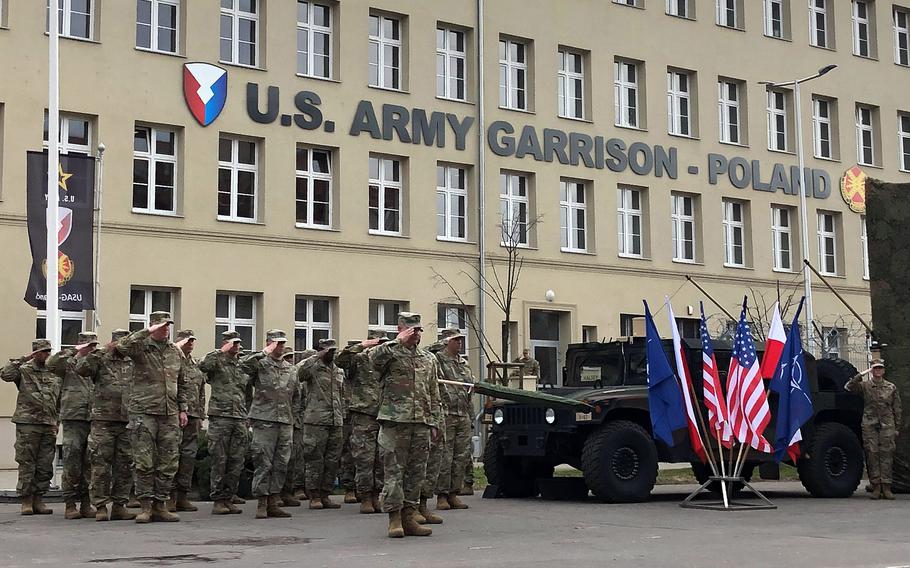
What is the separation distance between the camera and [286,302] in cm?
2828

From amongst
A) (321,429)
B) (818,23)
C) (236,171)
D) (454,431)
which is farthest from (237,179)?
(818,23)

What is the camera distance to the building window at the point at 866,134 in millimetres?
39750

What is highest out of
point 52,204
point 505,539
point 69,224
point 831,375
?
point 69,224

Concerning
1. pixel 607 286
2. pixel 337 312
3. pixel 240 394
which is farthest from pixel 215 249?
pixel 240 394

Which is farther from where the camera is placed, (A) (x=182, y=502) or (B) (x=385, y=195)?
(B) (x=385, y=195)

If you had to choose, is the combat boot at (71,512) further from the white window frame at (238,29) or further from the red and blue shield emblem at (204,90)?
the white window frame at (238,29)

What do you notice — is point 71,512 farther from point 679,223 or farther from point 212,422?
point 679,223

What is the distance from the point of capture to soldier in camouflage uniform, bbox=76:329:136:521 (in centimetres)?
1441

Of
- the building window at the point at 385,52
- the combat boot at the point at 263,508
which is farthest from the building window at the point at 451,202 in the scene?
the combat boot at the point at 263,508

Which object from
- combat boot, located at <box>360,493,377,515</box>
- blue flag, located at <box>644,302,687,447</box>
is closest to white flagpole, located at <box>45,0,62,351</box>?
combat boot, located at <box>360,493,377,515</box>

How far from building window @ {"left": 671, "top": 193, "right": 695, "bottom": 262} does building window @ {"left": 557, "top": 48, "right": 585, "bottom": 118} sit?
144 inches

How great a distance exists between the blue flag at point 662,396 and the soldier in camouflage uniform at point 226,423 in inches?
180

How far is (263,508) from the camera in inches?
578

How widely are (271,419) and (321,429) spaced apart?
1.29 meters
